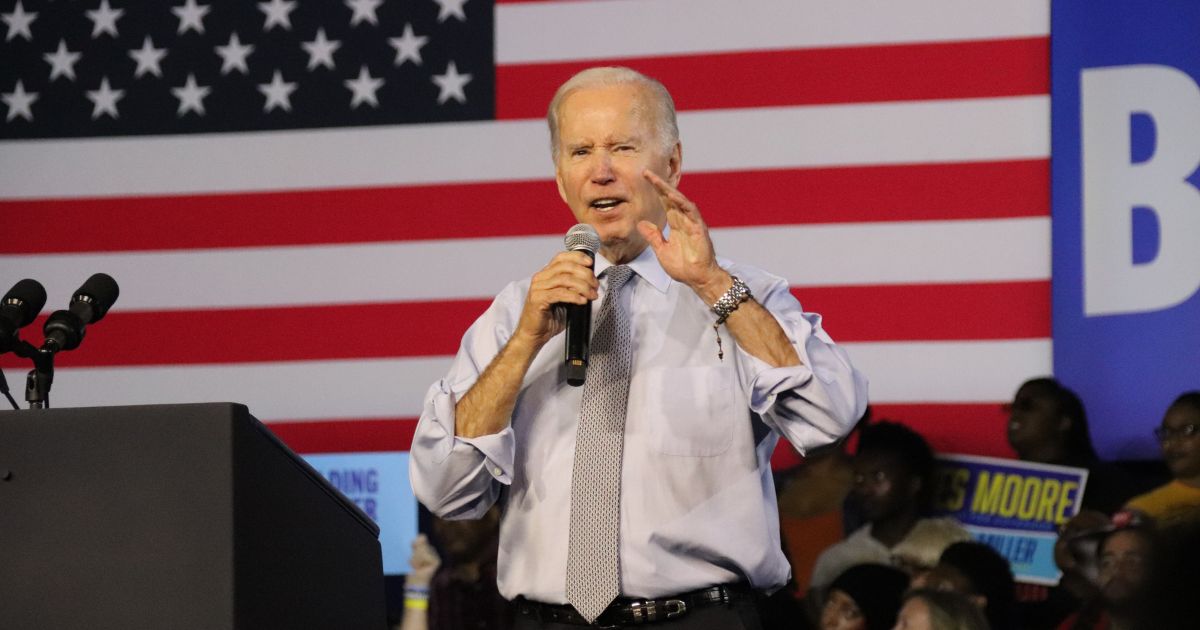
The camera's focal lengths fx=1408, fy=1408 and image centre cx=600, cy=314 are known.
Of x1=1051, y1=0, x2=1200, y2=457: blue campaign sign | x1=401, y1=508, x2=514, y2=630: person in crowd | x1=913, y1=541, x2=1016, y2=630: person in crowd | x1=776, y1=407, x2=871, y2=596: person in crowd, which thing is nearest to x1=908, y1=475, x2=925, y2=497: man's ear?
x1=776, y1=407, x2=871, y2=596: person in crowd

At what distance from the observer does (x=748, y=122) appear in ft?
14.5

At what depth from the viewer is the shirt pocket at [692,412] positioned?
1776 mm

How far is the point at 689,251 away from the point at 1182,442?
7.94ft

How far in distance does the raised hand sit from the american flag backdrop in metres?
2.60

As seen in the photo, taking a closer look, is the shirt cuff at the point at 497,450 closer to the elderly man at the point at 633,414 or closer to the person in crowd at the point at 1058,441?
the elderly man at the point at 633,414

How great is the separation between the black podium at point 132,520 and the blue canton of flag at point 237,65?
3308mm

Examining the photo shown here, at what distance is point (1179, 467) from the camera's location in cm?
365

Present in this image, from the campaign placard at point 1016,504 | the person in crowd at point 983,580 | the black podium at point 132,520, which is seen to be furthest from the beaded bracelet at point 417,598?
the black podium at point 132,520

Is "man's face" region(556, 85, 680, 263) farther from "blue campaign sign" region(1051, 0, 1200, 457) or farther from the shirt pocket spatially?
"blue campaign sign" region(1051, 0, 1200, 457)

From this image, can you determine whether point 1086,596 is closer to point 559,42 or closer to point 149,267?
point 559,42

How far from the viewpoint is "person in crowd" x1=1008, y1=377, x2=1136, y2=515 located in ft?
12.9

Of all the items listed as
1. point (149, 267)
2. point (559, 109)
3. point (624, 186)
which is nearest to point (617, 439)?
point (624, 186)

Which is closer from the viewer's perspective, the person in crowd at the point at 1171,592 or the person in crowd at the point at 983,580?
the person in crowd at the point at 1171,592

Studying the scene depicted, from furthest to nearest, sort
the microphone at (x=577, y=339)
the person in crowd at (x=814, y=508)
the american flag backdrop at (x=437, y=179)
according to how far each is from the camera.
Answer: the american flag backdrop at (x=437, y=179)
the person in crowd at (x=814, y=508)
the microphone at (x=577, y=339)
